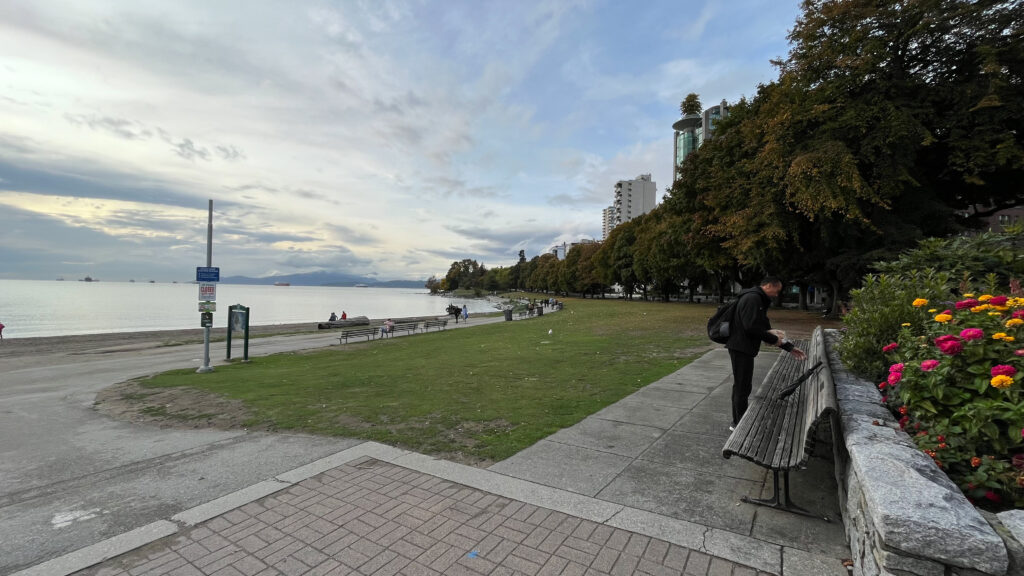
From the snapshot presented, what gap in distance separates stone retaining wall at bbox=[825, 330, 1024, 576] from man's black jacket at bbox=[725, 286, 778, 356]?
5.87ft

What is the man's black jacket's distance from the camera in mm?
4629

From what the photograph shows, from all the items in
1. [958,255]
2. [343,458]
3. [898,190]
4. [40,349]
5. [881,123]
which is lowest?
[40,349]

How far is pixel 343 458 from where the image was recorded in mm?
4785

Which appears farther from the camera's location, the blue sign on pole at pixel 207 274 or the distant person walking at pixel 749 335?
the blue sign on pole at pixel 207 274

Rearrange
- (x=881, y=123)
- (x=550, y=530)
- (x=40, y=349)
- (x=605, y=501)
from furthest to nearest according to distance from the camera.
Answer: (x=40, y=349) → (x=881, y=123) → (x=605, y=501) → (x=550, y=530)

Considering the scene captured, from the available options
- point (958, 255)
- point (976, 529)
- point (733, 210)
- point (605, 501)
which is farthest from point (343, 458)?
point (733, 210)

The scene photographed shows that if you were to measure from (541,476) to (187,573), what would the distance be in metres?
2.75

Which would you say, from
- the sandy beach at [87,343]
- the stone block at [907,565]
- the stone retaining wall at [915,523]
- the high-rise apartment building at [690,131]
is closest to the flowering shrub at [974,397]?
the stone retaining wall at [915,523]

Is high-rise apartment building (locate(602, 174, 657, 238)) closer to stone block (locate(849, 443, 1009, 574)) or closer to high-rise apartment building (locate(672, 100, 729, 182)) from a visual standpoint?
Answer: high-rise apartment building (locate(672, 100, 729, 182))

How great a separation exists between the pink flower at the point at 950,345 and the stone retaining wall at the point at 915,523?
67 centimetres

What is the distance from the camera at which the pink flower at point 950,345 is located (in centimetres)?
294

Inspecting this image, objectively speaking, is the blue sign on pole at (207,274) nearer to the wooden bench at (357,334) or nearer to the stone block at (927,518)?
the wooden bench at (357,334)

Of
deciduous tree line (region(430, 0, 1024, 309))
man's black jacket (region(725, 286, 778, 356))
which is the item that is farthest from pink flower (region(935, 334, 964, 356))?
deciduous tree line (region(430, 0, 1024, 309))

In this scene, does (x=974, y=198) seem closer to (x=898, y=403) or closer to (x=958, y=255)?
(x=958, y=255)
